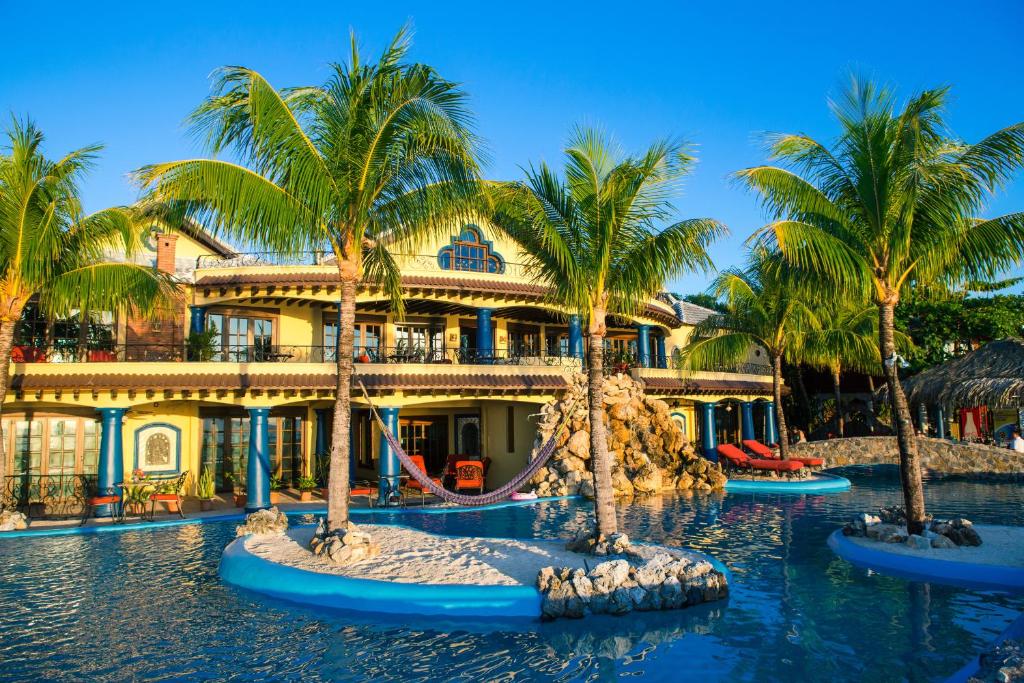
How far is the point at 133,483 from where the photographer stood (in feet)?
62.2

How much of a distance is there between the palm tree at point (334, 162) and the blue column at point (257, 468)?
770 centimetres

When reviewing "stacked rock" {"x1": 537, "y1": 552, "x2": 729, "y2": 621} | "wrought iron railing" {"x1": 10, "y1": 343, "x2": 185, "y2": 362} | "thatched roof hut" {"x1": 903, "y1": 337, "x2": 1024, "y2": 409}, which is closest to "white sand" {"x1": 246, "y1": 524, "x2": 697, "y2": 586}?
"stacked rock" {"x1": 537, "y1": 552, "x2": 729, "y2": 621}

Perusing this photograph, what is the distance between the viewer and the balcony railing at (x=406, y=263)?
22078 mm

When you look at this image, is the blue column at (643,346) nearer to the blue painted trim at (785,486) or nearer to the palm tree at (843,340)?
the blue painted trim at (785,486)

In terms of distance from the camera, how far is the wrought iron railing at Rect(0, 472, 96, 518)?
18812 mm

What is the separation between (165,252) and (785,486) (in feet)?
67.8

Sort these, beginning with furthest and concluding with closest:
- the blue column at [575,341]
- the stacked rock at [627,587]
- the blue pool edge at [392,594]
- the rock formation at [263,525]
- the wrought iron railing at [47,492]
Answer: the blue column at [575,341] → the wrought iron railing at [47,492] → the rock formation at [263,525] → the blue pool edge at [392,594] → the stacked rock at [627,587]

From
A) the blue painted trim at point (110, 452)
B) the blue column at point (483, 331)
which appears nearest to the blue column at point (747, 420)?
the blue column at point (483, 331)

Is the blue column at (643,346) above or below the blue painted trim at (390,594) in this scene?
above

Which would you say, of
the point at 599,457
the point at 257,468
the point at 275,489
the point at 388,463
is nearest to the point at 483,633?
the point at 599,457

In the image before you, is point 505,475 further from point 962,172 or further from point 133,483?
point 962,172

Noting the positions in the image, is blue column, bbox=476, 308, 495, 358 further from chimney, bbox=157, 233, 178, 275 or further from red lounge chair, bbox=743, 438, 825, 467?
red lounge chair, bbox=743, 438, 825, 467

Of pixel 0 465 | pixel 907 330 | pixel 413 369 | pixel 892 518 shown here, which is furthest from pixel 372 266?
pixel 907 330

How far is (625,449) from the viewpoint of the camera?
21.9 metres
